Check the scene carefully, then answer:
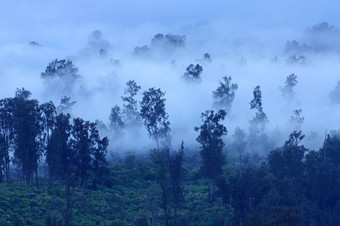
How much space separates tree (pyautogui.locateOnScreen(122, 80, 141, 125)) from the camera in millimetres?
96938

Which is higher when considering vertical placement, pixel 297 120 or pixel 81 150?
pixel 297 120

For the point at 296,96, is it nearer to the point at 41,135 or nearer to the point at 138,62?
the point at 138,62

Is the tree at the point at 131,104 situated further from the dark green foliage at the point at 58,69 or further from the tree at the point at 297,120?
the tree at the point at 297,120

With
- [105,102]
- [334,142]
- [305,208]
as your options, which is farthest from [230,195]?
[105,102]

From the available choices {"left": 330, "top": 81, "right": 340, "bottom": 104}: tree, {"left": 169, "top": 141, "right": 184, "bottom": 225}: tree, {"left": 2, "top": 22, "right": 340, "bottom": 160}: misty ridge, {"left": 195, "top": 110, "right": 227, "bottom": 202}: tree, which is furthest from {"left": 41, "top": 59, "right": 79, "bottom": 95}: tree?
{"left": 169, "top": 141, "right": 184, "bottom": 225}: tree

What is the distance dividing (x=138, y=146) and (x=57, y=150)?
108 feet

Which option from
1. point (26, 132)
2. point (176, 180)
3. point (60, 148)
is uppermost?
point (26, 132)

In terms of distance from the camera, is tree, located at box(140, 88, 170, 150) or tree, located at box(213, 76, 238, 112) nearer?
tree, located at box(140, 88, 170, 150)

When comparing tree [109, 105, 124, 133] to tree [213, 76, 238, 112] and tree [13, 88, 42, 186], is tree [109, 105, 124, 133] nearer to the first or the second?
tree [213, 76, 238, 112]

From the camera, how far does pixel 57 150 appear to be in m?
60.8

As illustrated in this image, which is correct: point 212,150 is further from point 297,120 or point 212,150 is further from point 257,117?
point 297,120

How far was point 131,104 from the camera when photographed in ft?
323

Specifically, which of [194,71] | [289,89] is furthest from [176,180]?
[289,89]

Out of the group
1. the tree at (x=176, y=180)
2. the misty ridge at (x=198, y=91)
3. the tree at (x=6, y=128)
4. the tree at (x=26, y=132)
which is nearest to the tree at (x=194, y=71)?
the misty ridge at (x=198, y=91)
